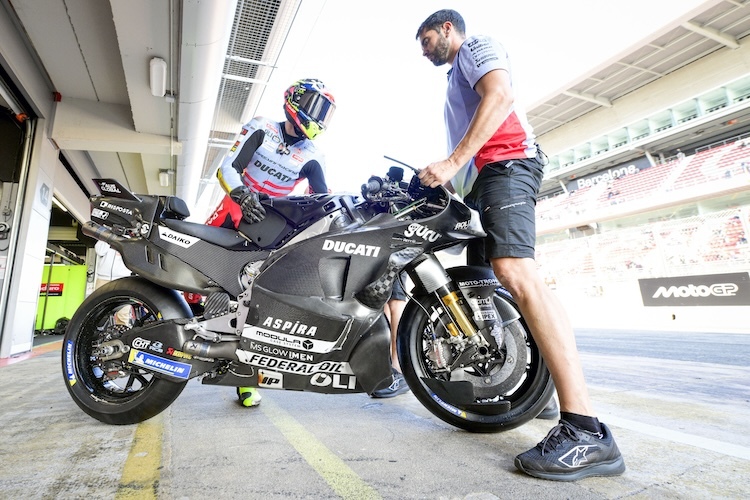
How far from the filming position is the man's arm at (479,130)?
1608mm

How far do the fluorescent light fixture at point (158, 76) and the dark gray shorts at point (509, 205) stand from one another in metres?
4.69

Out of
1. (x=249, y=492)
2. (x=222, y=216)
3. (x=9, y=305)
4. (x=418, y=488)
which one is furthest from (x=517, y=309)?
(x=9, y=305)

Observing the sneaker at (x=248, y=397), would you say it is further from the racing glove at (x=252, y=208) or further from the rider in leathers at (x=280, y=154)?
the racing glove at (x=252, y=208)

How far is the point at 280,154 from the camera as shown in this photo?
2730 mm

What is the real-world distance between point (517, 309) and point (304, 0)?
4621 millimetres

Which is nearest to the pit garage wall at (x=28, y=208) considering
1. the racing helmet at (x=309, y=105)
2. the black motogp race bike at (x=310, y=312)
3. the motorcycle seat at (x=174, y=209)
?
the racing helmet at (x=309, y=105)

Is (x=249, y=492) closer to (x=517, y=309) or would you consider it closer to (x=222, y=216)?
(x=517, y=309)

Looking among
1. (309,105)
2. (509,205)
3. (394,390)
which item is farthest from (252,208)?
(394,390)

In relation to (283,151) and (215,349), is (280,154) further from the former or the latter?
(215,349)

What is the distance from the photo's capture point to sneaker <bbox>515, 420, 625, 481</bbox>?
1212mm

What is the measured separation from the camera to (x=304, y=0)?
475 cm

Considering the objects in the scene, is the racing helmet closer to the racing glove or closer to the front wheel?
the racing glove

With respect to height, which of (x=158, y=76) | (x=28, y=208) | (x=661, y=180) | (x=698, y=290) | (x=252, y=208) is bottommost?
(x=698, y=290)

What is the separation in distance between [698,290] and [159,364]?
41.7 feet
